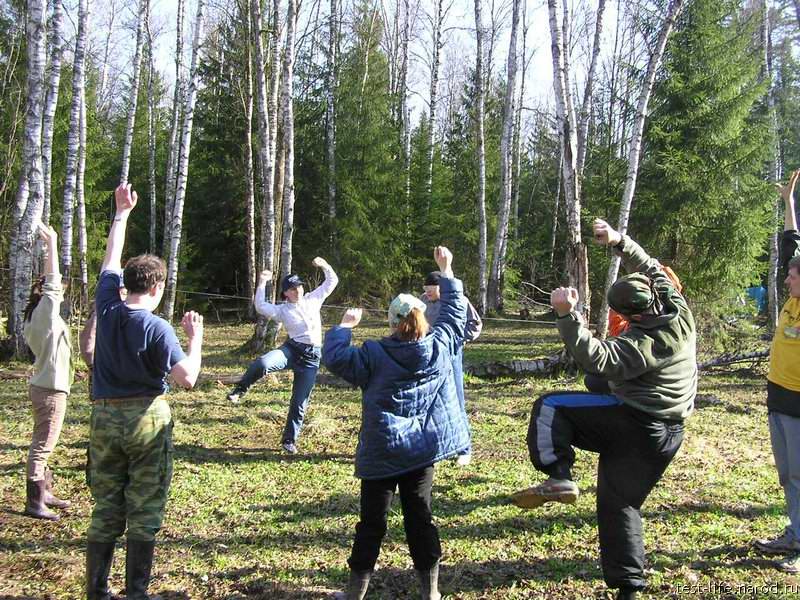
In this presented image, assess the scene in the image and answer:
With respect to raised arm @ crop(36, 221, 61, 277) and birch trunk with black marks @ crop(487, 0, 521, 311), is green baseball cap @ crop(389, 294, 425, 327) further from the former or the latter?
birch trunk with black marks @ crop(487, 0, 521, 311)

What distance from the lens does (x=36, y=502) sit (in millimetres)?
4555

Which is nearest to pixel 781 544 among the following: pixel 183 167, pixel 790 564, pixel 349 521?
pixel 790 564

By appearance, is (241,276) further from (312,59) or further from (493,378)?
(493,378)

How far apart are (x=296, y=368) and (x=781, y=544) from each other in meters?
4.37

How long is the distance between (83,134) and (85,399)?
9.79m

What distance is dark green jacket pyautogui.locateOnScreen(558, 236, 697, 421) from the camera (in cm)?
302

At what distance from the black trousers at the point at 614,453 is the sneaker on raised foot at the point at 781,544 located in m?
1.64

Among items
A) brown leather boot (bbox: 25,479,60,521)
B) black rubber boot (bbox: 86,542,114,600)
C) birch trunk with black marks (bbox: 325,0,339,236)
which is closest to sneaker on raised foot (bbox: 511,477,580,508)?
black rubber boot (bbox: 86,542,114,600)

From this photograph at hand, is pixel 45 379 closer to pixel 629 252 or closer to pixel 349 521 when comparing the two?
pixel 349 521

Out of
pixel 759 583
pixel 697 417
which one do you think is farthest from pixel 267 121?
pixel 759 583

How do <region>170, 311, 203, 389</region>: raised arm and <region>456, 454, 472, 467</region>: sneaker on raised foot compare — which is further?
<region>456, 454, 472, 467</region>: sneaker on raised foot

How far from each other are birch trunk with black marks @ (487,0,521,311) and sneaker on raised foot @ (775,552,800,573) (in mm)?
16678

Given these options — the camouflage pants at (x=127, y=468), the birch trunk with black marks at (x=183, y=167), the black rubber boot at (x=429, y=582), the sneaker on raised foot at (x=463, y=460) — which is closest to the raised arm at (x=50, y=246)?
the camouflage pants at (x=127, y=468)

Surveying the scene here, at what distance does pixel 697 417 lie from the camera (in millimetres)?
8039
